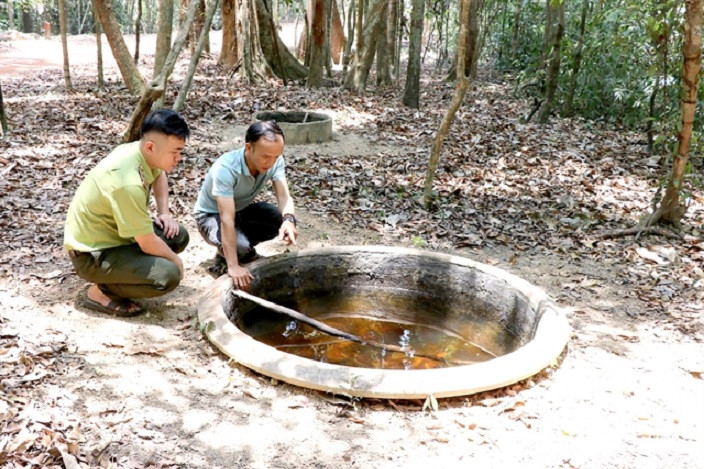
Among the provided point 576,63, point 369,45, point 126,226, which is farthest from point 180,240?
point 369,45

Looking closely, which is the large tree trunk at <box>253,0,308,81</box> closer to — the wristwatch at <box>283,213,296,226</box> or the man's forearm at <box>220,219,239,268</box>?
the wristwatch at <box>283,213,296,226</box>

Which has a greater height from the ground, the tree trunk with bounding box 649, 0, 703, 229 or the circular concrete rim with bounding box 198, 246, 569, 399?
the tree trunk with bounding box 649, 0, 703, 229

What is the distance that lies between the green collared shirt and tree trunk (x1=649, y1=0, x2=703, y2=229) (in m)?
4.43

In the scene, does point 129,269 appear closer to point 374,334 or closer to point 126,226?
point 126,226

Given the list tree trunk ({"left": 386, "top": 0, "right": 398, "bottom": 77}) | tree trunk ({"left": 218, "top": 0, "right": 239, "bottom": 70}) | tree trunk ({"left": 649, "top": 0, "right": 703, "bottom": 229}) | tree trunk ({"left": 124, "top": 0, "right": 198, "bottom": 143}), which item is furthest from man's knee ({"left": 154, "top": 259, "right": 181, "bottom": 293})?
tree trunk ({"left": 218, "top": 0, "right": 239, "bottom": 70})

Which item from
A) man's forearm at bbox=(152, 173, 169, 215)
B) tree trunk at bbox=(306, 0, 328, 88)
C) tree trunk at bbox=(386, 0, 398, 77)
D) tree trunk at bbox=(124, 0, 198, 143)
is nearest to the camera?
man's forearm at bbox=(152, 173, 169, 215)

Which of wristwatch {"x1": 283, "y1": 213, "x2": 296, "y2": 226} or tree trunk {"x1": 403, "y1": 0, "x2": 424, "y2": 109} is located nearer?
wristwatch {"x1": 283, "y1": 213, "x2": 296, "y2": 226}

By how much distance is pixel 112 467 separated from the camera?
9.16 feet

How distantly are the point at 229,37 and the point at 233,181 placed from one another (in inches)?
467

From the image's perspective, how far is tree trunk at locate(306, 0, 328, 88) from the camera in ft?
41.3

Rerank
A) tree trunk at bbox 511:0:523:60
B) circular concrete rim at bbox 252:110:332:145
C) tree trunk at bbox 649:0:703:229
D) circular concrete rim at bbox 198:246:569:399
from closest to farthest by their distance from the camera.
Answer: circular concrete rim at bbox 198:246:569:399 < tree trunk at bbox 649:0:703:229 < circular concrete rim at bbox 252:110:332:145 < tree trunk at bbox 511:0:523:60

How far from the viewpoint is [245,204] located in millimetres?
4840

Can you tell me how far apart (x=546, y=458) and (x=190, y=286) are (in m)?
2.85

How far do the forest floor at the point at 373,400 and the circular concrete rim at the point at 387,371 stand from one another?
9 cm
